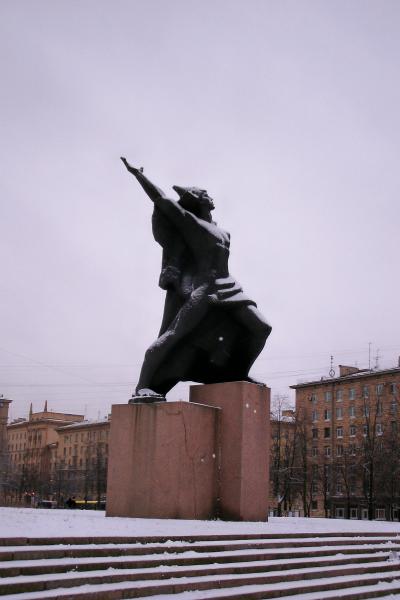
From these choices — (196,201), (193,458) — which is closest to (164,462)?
(193,458)

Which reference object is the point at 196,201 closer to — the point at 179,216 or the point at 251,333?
the point at 179,216

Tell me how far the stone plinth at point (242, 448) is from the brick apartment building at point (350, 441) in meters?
32.3

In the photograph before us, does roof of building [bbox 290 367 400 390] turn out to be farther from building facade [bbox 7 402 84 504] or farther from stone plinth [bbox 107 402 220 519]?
stone plinth [bbox 107 402 220 519]

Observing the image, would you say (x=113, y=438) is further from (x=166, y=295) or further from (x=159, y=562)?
(x=159, y=562)

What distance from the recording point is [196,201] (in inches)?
474

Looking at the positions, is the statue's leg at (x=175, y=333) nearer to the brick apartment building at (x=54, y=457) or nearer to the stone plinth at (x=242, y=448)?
the stone plinth at (x=242, y=448)

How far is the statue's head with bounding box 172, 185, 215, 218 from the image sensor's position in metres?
12.1

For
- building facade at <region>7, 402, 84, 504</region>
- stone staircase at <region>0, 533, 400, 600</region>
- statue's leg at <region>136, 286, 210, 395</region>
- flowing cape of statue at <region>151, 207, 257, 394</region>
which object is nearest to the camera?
stone staircase at <region>0, 533, 400, 600</region>

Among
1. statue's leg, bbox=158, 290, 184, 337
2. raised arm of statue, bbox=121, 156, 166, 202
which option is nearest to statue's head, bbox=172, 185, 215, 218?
raised arm of statue, bbox=121, 156, 166, 202

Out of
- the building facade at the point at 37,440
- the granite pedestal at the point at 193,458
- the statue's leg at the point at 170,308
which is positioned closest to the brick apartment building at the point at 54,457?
the building facade at the point at 37,440

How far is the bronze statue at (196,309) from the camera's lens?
1147 cm

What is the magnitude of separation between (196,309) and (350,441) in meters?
52.8

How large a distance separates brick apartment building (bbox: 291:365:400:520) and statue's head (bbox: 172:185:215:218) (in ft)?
107

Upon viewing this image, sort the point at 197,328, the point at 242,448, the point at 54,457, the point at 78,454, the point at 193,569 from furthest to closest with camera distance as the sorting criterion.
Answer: the point at 54,457 → the point at 78,454 → the point at 197,328 → the point at 242,448 → the point at 193,569
